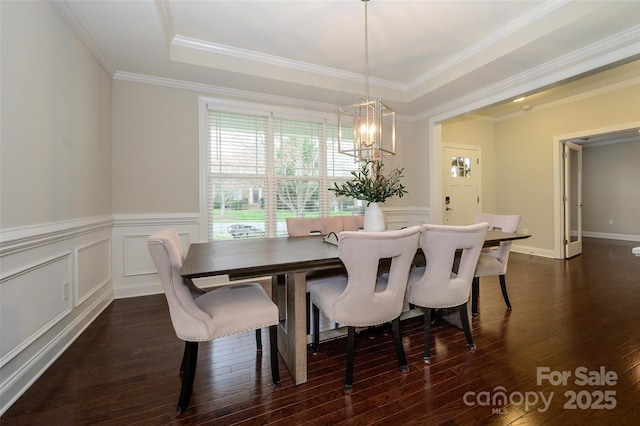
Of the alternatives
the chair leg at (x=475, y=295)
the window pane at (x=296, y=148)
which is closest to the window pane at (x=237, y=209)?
the window pane at (x=296, y=148)

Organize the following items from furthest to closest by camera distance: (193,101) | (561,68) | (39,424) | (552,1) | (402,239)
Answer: (193,101), (561,68), (552,1), (402,239), (39,424)

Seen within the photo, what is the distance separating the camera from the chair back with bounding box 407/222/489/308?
1.80 meters

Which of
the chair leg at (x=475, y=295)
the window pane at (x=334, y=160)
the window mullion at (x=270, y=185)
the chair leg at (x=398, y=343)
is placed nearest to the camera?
the chair leg at (x=398, y=343)

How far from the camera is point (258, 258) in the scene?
5.47 ft

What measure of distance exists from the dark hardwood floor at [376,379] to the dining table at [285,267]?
19 cm

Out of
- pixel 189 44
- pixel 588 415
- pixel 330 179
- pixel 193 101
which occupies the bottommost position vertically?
pixel 588 415

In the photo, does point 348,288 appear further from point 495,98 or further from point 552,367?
point 495,98

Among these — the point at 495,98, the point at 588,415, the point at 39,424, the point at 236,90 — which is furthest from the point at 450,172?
the point at 39,424

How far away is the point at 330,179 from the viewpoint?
433cm

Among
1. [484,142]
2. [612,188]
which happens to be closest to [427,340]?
[484,142]

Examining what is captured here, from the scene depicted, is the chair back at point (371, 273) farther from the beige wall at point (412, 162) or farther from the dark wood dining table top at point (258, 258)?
the beige wall at point (412, 162)

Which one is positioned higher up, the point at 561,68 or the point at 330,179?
the point at 561,68

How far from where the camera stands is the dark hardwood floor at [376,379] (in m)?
1.46

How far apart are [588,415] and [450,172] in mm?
4509
